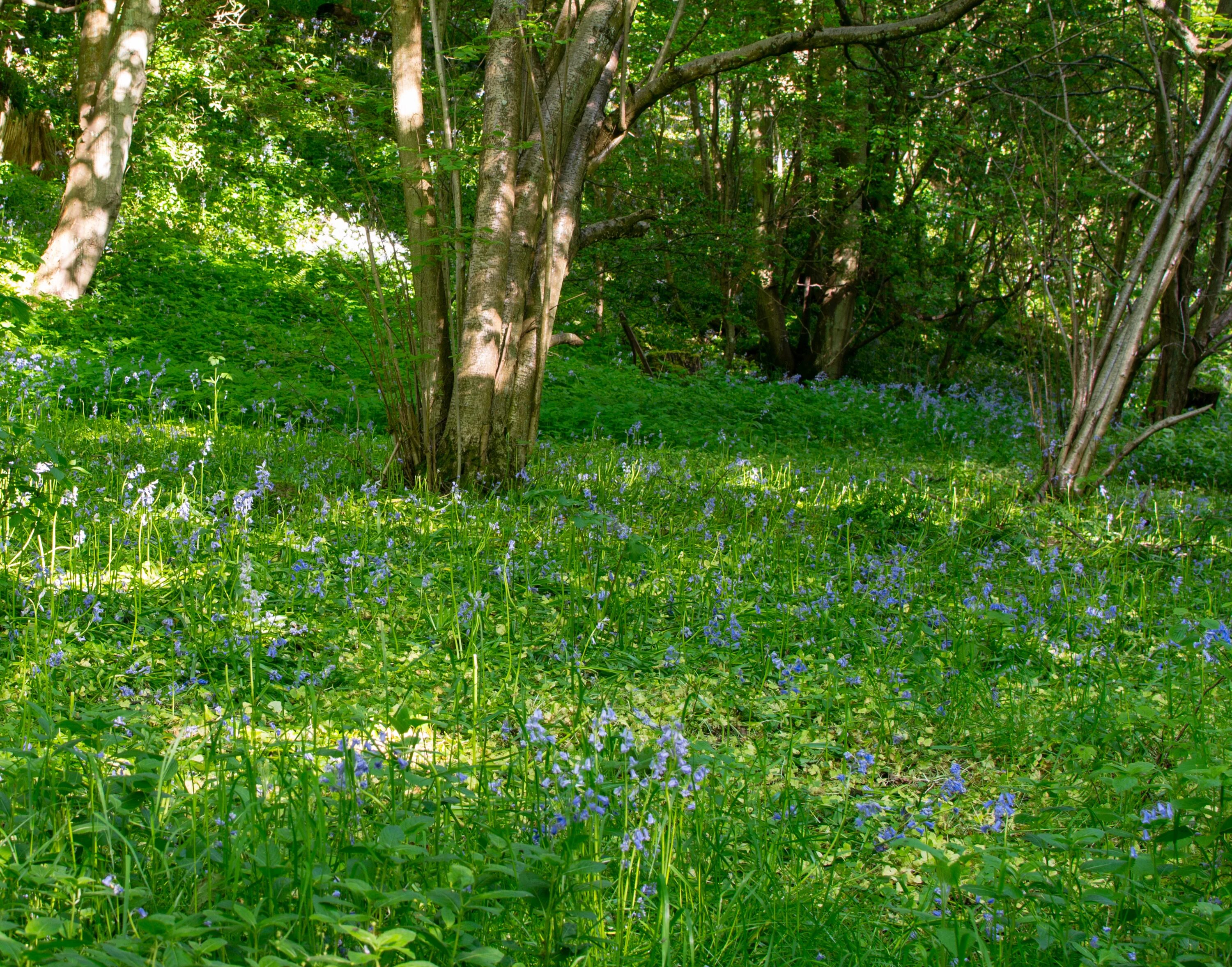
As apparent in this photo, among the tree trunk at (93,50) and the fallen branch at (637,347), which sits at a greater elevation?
the tree trunk at (93,50)

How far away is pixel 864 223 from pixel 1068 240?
545 centimetres

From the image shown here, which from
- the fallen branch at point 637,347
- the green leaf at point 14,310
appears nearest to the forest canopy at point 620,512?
the fallen branch at point 637,347

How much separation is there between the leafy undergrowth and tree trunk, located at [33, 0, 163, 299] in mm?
4429

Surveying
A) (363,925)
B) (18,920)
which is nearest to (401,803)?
(363,925)

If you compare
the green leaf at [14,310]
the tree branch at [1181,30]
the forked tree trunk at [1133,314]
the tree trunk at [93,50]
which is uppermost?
the tree trunk at [93,50]

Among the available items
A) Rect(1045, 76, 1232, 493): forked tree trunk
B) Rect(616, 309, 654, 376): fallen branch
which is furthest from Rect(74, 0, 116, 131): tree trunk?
Rect(1045, 76, 1232, 493): forked tree trunk

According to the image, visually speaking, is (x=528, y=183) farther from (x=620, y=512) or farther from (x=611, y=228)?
(x=620, y=512)

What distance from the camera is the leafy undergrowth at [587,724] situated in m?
1.89

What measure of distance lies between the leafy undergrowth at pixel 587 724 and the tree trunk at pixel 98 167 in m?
4.43

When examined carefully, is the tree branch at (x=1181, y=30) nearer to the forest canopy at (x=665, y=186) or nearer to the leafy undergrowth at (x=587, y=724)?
the forest canopy at (x=665, y=186)

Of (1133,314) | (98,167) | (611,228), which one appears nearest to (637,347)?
(611,228)

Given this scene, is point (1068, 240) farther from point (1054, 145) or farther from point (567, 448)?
point (567, 448)

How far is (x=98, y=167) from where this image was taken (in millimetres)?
10070

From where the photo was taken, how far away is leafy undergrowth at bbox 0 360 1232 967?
1.89 m
